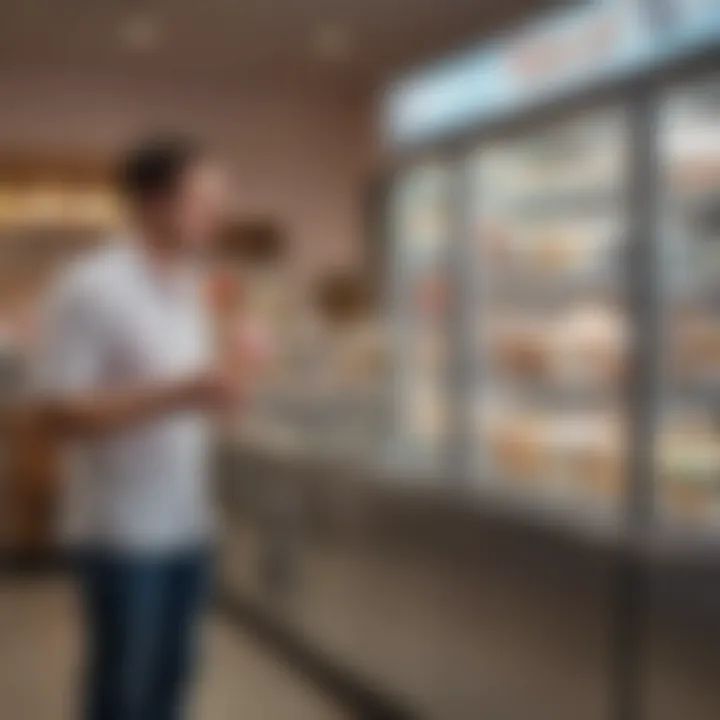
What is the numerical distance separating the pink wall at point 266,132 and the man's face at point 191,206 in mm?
5227

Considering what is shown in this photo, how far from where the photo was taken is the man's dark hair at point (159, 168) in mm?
2754

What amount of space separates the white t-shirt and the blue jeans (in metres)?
0.04

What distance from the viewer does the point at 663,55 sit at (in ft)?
9.50

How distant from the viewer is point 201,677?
457cm

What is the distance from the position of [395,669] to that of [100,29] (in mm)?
4040

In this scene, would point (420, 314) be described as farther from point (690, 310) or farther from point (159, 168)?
point (159, 168)

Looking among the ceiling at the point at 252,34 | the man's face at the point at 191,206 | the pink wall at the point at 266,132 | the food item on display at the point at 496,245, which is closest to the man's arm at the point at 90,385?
the man's face at the point at 191,206

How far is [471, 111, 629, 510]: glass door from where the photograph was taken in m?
3.48

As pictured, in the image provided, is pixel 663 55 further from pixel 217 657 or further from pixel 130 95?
pixel 130 95

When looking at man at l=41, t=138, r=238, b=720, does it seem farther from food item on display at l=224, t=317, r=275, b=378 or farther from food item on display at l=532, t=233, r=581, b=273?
food item on display at l=532, t=233, r=581, b=273

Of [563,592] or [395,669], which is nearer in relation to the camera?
[563,592]

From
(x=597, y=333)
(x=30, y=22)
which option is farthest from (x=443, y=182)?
(x=30, y=22)

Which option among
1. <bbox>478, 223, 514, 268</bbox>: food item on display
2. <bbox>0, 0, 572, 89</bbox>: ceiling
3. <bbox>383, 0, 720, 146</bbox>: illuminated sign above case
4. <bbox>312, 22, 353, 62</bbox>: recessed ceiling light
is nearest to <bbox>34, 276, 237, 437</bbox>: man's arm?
<bbox>383, 0, 720, 146</bbox>: illuminated sign above case

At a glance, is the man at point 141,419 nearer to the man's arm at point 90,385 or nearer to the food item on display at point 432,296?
the man's arm at point 90,385
